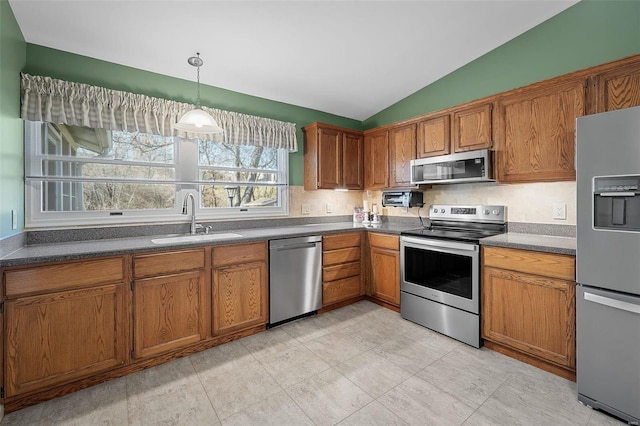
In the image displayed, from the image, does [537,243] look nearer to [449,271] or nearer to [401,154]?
[449,271]

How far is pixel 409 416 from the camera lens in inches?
66.1

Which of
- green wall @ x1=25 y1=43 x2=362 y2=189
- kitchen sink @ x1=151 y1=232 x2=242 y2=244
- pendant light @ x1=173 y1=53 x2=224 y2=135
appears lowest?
kitchen sink @ x1=151 y1=232 x2=242 y2=244

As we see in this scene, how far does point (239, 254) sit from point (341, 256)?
1203 millimetres

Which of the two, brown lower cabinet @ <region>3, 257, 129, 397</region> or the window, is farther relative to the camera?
the window

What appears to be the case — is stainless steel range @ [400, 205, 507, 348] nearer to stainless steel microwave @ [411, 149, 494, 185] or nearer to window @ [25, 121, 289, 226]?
stainless steel microwave @ [411, 149, 494, 185]

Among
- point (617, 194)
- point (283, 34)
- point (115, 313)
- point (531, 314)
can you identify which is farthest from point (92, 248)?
point (617, 194)

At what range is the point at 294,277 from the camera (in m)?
2.94

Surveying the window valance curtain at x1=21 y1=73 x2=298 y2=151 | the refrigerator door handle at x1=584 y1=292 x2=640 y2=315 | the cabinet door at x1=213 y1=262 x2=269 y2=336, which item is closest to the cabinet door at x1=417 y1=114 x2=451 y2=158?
the refrigerator door handle at x1=584 y1=292 x2=640 y2=315

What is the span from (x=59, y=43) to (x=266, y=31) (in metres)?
1.59

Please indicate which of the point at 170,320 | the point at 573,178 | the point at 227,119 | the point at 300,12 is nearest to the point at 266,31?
the point at 300,12

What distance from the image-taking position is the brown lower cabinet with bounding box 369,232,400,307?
3158 mm

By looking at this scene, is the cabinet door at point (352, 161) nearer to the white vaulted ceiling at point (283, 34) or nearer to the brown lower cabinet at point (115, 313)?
the white vaulted ceiling at point (283, 34)

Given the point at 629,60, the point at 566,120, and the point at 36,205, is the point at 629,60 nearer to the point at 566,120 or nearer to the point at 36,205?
the point at 566,120

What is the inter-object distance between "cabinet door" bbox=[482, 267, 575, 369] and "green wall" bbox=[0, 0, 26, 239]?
3.42 meters
